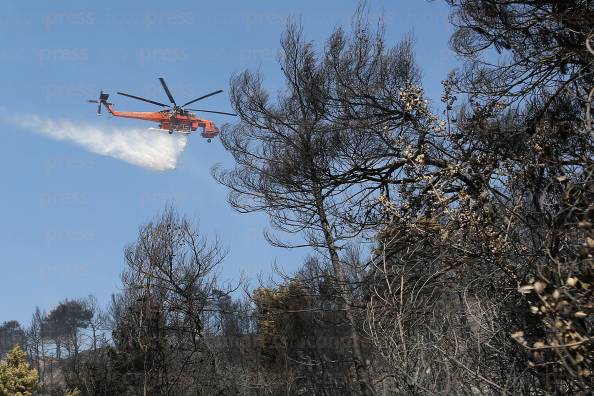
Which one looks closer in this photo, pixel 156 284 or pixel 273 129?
pixel 273 129

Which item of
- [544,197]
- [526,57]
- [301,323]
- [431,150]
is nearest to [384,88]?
[431,150]

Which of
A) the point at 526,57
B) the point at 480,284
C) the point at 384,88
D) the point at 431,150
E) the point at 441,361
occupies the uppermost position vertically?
the point at 384,88

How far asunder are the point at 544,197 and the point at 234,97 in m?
9.68

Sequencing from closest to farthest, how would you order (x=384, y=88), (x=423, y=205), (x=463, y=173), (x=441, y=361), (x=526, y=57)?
(x=441, y=361), (x=463, y=173), (x=423, y=205), (x=526, y=57), (x=384, y=88)

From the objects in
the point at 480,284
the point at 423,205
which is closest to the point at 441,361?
the point at 480,284

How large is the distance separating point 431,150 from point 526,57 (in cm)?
197

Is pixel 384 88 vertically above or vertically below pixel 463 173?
above

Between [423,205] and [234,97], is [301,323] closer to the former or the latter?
[234,97]

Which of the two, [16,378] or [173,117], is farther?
[173,117]

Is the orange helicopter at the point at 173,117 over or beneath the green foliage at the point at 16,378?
over

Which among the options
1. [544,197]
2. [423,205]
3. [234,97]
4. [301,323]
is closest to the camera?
[544,197]

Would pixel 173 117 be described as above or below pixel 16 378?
above

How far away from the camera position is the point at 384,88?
1098 cm

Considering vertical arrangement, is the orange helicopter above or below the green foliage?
above
